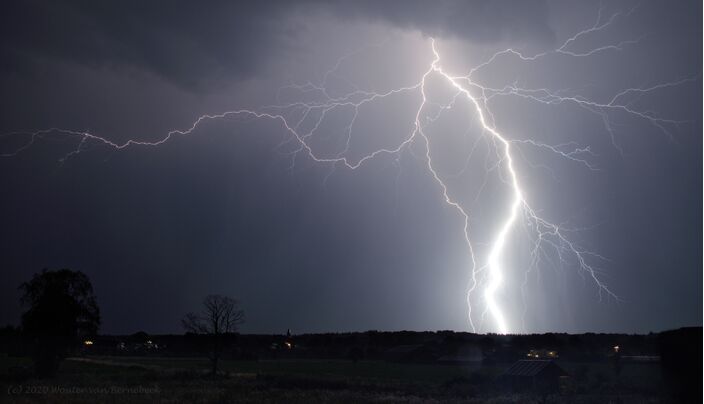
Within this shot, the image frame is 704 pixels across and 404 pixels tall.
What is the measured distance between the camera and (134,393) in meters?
20.4

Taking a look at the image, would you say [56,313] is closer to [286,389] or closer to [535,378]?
[286,389]

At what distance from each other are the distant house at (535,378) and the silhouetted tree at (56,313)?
752 inches

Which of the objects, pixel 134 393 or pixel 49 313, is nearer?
pixel 134 393

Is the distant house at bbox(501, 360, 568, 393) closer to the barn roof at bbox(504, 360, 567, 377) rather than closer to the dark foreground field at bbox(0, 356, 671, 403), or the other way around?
the barn roof at bbox(504, 360, 567, 377)

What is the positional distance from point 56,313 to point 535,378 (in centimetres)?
2107

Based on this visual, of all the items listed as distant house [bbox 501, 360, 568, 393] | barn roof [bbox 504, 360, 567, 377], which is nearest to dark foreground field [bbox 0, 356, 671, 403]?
→ distant house [bbox 501, 360, 568, 393]

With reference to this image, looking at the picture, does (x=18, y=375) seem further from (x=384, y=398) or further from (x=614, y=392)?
(x=614, y=392)

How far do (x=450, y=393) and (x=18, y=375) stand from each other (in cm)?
1736

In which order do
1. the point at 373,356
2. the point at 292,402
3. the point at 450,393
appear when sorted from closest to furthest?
the point at 292,402, the point at 450,393, the point at 373,356

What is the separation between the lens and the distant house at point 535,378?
25156mm

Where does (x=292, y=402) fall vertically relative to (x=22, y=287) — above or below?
below

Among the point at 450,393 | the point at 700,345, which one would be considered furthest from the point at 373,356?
the point at 700,345

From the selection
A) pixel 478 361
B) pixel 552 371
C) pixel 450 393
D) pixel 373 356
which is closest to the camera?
pixel 450 393

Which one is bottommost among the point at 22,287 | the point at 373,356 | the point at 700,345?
the point at 373,356
